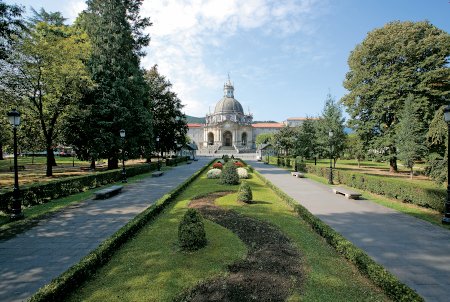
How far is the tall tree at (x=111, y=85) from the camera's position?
2506 centimetres

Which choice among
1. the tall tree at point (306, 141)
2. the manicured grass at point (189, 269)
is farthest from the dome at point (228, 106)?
the manicured grass at point (189, 269)

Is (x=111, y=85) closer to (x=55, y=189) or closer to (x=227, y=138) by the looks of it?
(x=55, y=189)

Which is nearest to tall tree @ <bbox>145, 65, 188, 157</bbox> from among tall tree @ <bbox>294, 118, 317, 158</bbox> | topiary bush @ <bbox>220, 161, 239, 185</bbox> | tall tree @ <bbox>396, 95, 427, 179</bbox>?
tall tree @ <bbox>294, 118, 317, 158</bbox>

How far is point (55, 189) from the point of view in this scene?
1462 centimetres

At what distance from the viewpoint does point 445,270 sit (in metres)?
6.24

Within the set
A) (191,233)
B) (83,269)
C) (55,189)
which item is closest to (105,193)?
(55,189)

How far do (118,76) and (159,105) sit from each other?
14.4 meters

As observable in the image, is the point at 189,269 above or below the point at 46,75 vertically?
below

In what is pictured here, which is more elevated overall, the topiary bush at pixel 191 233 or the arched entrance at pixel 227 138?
the arched entrance at pixel 227 138

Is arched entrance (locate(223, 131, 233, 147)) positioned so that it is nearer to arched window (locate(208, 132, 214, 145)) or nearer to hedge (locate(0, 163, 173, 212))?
arched window (locate(208, 132, 214, 145))

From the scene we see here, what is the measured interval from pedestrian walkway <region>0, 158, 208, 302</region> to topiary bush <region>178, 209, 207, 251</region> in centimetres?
265

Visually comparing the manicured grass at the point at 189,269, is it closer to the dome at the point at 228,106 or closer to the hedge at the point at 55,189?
the hedge at the point at 55,189

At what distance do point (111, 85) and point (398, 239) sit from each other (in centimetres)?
2573

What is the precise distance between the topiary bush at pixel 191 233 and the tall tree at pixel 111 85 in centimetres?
1991
